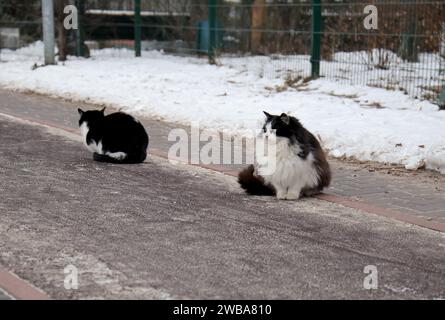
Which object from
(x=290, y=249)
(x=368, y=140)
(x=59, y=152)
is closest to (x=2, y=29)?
(x=59, y=152)

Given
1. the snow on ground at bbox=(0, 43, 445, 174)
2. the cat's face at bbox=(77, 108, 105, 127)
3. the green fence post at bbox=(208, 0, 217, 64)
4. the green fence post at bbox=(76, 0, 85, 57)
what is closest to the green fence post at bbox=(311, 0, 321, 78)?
the snow on ground at bbox=(0, 43, 445, 174)

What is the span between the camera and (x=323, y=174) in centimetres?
804

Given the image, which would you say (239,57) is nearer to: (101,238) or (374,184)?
(374,184)

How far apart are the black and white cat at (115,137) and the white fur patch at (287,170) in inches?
89.9

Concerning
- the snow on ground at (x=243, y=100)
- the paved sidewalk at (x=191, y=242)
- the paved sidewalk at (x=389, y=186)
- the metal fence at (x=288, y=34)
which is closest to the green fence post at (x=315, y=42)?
the metal fence at (x=288, y=34)

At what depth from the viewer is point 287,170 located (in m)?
7.66

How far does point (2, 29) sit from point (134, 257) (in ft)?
75.0

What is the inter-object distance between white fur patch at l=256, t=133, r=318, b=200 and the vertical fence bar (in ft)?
44.7

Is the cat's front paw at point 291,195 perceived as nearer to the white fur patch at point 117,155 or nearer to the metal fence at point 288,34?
the white fur patch at point 117,155

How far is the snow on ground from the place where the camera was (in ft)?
34.0

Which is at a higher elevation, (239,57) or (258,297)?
(239,57)

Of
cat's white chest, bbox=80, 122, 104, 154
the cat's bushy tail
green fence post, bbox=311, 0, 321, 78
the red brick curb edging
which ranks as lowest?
the red brick curb edging

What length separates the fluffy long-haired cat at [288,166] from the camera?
7672 millimetres

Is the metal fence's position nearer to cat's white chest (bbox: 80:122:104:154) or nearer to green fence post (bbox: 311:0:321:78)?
green fence post (bbox: 311:0:321:78)
